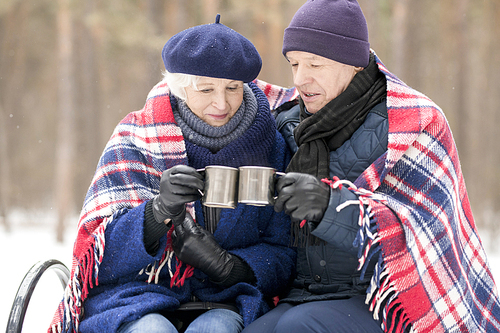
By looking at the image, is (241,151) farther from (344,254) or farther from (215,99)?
(344,254)

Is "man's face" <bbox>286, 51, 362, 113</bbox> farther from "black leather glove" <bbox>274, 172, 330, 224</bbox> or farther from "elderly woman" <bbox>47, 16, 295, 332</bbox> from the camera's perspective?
"black leather glove" <bbox>274, 172, 330, 224</bbox>

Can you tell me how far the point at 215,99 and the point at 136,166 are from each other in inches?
20.2

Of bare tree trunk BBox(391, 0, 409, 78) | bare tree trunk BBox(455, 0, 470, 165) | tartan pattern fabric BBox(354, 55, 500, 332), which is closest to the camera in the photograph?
tartan pattern fabric BBox(354, 55, 500, 332)

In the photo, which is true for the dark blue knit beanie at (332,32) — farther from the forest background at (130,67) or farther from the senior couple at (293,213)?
the forest background at (130,67)

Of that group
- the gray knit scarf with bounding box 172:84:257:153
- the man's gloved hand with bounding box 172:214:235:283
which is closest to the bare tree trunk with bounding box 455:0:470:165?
the gray knit scarf with bounding box 172:84:257:153

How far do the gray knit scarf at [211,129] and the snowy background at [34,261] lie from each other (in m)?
2.45

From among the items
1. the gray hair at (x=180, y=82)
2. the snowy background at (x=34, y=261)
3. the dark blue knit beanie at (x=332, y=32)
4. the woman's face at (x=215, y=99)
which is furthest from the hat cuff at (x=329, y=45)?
the snowy background at (x=34, y=261)

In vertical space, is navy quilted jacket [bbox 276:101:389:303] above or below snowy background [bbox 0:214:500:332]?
above

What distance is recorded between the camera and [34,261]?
23.9ft

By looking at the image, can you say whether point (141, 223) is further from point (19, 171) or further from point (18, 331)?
point (19, 171)

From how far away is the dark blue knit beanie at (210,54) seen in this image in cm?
224

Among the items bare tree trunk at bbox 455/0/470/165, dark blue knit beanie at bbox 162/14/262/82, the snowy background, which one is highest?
dark blue knit beanie at bbox 162/14/262/82

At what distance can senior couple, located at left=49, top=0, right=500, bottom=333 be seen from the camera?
1.96 metres

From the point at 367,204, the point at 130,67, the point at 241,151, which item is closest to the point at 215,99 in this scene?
the point at 241,151
